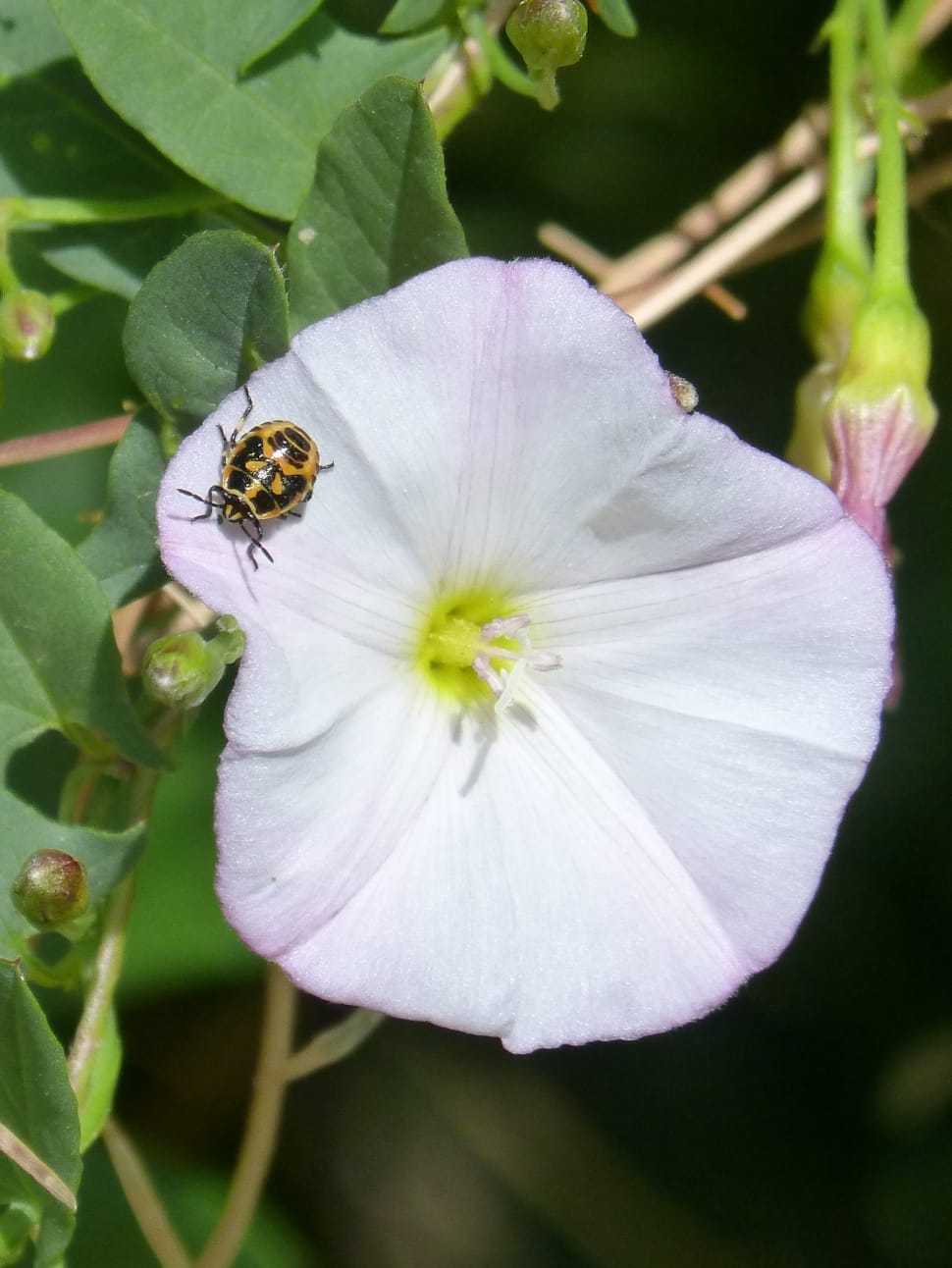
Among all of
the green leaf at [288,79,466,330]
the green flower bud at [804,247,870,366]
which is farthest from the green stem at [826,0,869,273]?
the green leaf at [288,79,466,330]

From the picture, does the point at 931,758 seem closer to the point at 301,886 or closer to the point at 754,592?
the point at 754,592

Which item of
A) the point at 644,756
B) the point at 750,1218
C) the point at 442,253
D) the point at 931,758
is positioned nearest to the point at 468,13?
the point at 442,253

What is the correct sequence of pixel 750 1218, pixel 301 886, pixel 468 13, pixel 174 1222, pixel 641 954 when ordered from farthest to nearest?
pixel 750 1218 → pixel 174 1222 → pixel 468 13 → pixel 641 954 → pixel 301 886

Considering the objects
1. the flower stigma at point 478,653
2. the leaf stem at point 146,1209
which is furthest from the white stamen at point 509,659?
the leaf stem at point 146,1209

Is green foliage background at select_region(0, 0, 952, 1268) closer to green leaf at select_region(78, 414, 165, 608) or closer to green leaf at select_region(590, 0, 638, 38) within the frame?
green leaf at select_region(78, 414, 165, 608)

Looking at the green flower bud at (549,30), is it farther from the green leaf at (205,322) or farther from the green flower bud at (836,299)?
the green flower bud at (836,299)

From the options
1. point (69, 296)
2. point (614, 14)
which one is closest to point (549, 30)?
point (614, 14)

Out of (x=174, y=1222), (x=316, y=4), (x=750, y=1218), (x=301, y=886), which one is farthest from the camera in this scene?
(x=750, y=1218)

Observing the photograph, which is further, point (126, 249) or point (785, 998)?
point (785, 998)
